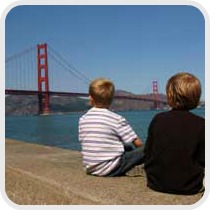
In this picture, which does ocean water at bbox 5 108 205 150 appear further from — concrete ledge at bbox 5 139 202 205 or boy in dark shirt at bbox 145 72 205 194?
boy in dark shirt at bbox 145 72 205 194

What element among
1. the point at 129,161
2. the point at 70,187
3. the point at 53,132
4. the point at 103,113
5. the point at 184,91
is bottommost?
the point at 53,132

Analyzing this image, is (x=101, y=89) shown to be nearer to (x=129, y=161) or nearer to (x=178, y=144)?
(x=129, y=161)

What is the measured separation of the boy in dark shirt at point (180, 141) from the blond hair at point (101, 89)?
0.49 m

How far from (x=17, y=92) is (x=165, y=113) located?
22.9 feet

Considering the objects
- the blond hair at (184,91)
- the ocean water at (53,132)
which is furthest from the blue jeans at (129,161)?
the ocean water at (53,132)

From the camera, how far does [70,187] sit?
271 cm

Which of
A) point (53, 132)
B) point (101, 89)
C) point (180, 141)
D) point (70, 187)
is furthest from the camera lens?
point (53, 132)

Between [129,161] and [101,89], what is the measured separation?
18.0 inches

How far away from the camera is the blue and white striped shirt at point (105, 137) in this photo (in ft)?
9.30

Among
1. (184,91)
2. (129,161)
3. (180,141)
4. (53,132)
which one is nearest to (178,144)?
(180,141)

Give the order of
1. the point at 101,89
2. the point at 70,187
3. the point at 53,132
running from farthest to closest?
the point at 53,132 < the point at 101,89 < the point at 70,187

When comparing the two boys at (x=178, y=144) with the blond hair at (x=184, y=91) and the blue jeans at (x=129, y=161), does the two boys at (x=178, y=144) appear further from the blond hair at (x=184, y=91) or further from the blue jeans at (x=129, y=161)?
the blue jeans at (x=129, y=161)
